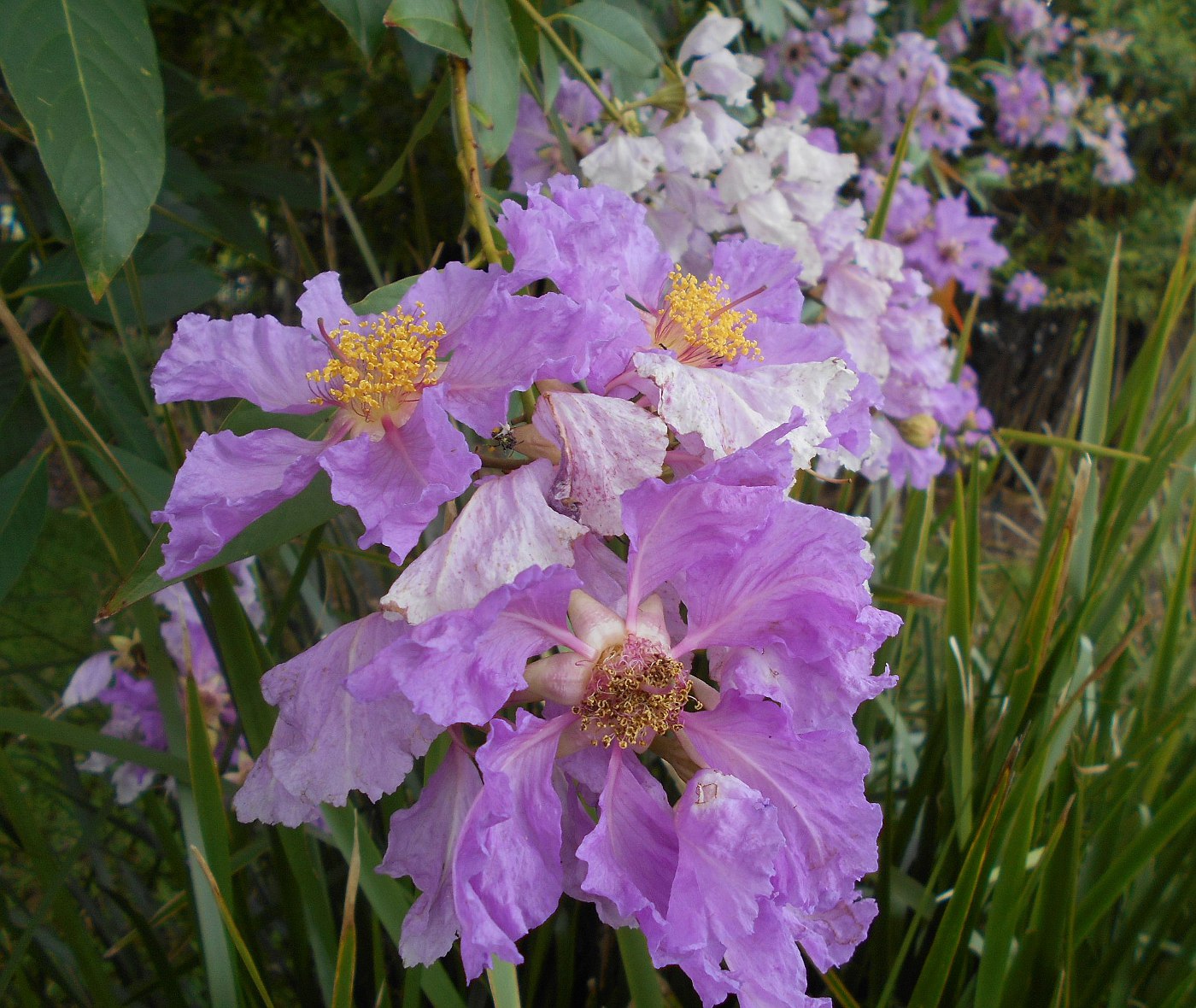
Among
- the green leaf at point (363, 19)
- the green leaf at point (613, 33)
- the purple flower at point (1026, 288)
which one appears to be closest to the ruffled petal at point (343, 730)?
the green leaf at point (363, 19)

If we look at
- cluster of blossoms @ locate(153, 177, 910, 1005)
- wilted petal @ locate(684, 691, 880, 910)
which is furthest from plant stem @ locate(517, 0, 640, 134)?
wilted petal @ locate(684, 691, 880, 910)

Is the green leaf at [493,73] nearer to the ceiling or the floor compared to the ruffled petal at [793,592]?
nearer to the ceiling

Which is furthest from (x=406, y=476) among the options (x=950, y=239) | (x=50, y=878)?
(x=950, y=239)

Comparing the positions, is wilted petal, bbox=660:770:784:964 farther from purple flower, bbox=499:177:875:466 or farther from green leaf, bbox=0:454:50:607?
green leaf, bbox=0:454:50:607

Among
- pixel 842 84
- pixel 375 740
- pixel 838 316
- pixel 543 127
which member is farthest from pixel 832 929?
pixel 842 84

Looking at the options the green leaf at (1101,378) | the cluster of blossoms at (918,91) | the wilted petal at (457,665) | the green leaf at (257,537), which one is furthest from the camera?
the cluster of blossoms at (918,91)

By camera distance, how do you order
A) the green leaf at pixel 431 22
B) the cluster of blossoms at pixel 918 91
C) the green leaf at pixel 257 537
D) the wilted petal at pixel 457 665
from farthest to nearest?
1. the cluster of blossoms at pixel 918 91
2. the green leaf at pixel 431 22
3. the green leaf at pixel 257 537
4. the wilted petal at pixel 457 665

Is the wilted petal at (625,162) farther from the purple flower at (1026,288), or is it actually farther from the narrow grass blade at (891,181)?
the purple flower at (1026,288)
